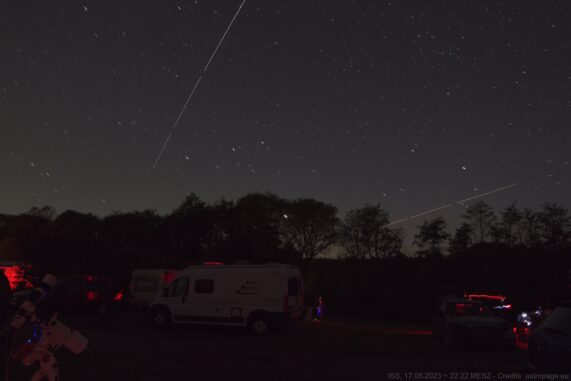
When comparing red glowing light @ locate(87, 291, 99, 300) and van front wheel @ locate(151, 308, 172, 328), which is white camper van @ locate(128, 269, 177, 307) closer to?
red glowing light @ locate(87, 291, 99, 300)

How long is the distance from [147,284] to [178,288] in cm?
1063

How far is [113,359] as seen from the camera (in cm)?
1110

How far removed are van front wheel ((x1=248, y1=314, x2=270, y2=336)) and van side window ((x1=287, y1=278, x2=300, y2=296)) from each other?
3.87 feet

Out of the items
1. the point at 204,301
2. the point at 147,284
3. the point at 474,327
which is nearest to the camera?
the point at 474,327

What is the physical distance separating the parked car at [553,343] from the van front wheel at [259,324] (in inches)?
470

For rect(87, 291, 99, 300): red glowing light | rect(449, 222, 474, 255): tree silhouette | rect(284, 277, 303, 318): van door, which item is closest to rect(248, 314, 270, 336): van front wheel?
rect(284, 277, 303, 318): van door

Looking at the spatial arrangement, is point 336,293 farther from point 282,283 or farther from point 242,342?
point 242,342

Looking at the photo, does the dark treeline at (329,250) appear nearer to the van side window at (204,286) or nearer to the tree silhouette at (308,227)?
the tree silhouette at (308,227)

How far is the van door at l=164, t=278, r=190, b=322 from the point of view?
61.0 feet

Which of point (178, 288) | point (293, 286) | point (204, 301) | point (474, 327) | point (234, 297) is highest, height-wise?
point (293, 286)

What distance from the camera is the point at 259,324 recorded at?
683 inches

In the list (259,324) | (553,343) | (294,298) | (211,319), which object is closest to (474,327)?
(294,298)

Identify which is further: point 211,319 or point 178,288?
point 178,288

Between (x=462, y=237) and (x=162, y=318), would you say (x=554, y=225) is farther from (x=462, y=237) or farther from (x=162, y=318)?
(x=162, y=318)
